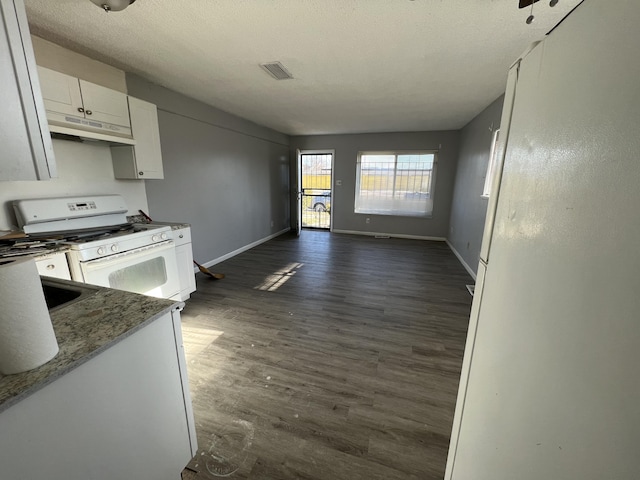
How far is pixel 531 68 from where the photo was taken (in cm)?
68

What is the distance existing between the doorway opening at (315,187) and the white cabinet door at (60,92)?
4.51 m

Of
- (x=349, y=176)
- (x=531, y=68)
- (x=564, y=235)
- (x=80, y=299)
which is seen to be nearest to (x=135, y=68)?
(x=80, y=299)

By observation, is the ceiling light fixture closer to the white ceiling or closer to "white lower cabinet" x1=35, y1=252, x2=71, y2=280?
the white ceiling

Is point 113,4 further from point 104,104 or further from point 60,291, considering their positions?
point 60,291

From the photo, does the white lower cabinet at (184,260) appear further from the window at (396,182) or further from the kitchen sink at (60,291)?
the window at (396,182)

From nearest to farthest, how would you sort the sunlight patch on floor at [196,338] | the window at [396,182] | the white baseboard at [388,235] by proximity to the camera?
1. the sunlight patch on floor at [196,338]
2. the window at [396,182]
3. the white baseboard at [388,235]

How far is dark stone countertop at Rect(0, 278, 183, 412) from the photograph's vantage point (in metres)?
0.63

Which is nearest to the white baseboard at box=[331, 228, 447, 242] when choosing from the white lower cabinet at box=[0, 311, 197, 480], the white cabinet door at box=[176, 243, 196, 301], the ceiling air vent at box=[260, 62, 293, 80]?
the white cabinet door at box=[176, 243, 196, 301]

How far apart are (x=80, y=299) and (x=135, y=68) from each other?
2556mm

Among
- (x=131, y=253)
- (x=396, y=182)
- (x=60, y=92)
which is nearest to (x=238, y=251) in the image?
(x=131, y=253)

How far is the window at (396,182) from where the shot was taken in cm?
580

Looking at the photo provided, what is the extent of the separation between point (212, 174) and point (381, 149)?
3796mm

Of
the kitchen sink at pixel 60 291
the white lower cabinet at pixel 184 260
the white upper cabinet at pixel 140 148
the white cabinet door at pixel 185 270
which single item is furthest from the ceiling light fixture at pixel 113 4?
the white cabinet door at pixel 185 270

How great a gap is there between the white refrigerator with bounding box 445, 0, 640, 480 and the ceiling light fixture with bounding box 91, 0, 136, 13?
2.08 meters
